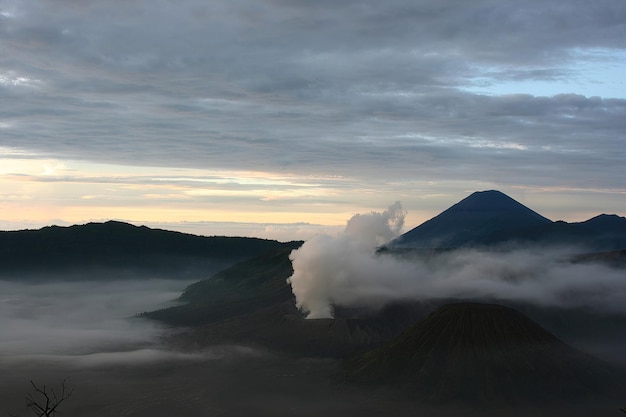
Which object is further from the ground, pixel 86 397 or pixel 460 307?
pixel 460 307

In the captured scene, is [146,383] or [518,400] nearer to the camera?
[518,400]

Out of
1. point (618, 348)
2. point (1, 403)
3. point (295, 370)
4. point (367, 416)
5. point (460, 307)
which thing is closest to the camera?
point (367, 416)

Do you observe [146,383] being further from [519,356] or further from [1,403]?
[519,356]

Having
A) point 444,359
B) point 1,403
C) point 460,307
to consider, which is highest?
point 460,307

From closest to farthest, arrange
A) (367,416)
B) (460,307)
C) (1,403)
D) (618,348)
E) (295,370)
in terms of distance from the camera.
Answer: (367,416)
(1,403)
(460,307)
(295,370)
(618,348)

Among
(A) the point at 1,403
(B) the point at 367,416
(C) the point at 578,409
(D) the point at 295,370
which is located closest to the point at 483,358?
(C) the point at 578,409

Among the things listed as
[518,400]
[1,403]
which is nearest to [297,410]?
[518,400]

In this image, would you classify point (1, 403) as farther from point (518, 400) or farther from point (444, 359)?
point (518, 400)
